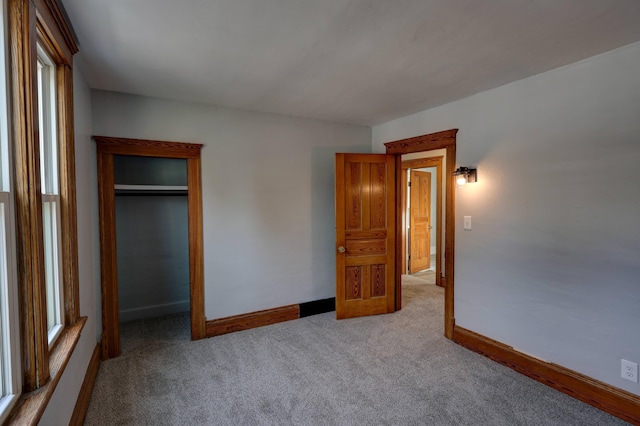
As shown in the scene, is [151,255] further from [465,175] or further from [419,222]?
[419,222]

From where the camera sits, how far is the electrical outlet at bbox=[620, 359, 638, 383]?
6.74ft

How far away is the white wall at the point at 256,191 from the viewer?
3146mm

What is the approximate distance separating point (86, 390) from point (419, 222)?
5.62 m

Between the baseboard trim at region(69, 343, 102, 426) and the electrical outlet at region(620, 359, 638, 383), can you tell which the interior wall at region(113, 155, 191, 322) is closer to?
the baseboard trim at region(69, 343, 102, 426)

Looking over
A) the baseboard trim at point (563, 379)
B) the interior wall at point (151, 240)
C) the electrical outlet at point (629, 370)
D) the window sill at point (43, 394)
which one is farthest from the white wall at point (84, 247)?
the electrical outlet at point (629, 370)

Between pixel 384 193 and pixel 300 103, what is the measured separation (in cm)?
153

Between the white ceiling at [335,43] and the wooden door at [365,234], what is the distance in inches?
41.5

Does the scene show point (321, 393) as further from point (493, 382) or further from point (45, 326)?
point (45, 326)

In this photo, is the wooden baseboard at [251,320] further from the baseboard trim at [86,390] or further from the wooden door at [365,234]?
the baseboard trim at [86,390]

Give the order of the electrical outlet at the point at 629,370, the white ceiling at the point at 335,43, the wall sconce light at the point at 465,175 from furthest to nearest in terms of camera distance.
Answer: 1. the wall sconce light at the point at 465,175
2. the electrical outlet at the point at 629,370
3. the white ceiling at the point at 335,43

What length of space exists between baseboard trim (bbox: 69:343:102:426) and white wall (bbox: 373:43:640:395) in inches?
127

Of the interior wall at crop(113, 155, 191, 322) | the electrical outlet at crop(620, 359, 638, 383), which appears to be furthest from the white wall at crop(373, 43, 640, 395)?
the interior wall at crop(113, 155, 191, 322)

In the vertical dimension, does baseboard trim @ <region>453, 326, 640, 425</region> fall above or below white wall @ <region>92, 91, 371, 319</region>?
below

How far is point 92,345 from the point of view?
103 inches
